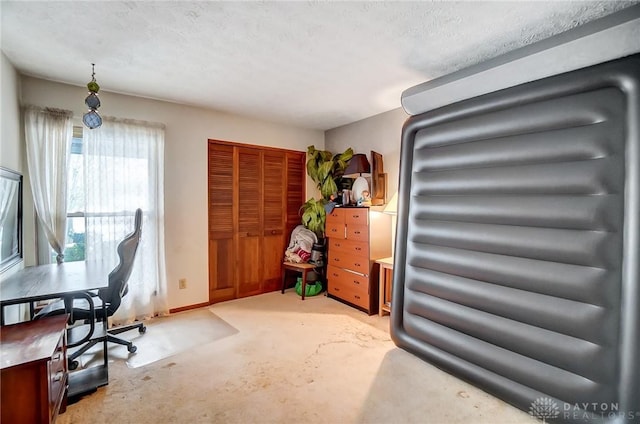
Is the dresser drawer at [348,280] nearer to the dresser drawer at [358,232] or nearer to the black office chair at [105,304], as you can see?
the dresser drawer at [358,232]

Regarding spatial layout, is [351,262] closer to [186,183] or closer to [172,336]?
[172,336]

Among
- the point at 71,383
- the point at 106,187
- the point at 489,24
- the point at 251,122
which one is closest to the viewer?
the point at 489,24

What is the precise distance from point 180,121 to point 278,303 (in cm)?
251

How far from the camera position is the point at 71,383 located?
6.51 ft

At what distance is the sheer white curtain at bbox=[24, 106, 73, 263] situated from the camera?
2.58 metres

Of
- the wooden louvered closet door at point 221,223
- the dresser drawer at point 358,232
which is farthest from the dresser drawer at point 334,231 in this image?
the wooden louvered closet door at point 221,223

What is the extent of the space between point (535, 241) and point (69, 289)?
9.74 feet

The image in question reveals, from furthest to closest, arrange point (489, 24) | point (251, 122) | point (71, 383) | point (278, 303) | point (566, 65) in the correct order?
point (251, 122) < point (278, 303) < point (71, 383) < point (489, 24) < point (566, 65)

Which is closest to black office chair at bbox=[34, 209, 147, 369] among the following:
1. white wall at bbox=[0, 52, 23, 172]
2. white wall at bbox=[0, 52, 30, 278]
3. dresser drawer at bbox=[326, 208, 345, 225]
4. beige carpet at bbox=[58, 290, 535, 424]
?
beige carpet at bbox=[58, 290, 535, 424]

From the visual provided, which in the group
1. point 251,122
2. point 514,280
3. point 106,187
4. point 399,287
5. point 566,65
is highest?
point 251,122

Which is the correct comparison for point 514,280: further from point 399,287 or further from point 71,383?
point 71,383

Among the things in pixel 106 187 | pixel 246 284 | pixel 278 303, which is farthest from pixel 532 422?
pixel 106 187

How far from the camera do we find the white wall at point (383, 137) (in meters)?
3.56

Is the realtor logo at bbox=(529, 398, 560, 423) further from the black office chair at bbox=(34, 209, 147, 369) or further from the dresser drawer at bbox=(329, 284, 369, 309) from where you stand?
the black office chair at bbox=(34, 209, 147, 369)
